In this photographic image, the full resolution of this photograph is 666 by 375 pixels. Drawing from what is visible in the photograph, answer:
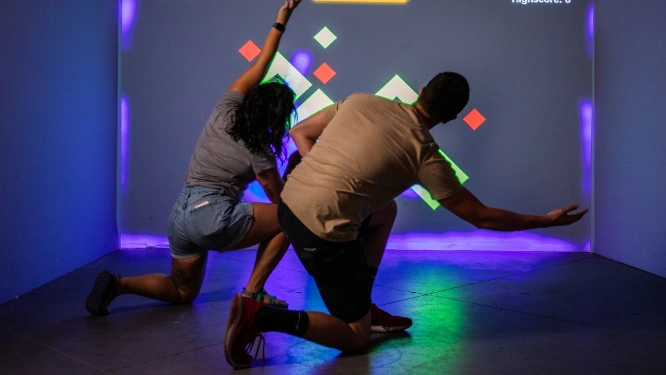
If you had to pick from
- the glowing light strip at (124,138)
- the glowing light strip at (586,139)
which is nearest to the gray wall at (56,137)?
the glowing light strip at (124,138)

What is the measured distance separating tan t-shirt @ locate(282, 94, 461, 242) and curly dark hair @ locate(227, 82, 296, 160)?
388 millimetres

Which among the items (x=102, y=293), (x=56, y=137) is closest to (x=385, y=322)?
(x=102, y=293)

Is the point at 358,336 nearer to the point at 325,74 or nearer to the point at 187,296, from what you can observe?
the point at 187,296

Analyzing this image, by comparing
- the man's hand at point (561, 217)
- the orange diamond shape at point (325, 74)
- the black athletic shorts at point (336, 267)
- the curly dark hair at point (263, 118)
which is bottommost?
the black athletic shorts at point (336, 267)

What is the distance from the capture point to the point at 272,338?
213 cm

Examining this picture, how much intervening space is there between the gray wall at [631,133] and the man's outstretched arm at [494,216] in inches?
62.4

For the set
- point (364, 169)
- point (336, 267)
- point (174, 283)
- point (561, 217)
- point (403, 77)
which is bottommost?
point (174, 283)

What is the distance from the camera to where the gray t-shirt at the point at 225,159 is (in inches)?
89.3

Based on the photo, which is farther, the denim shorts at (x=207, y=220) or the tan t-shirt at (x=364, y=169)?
the denim shorts at (x=207, y=220)

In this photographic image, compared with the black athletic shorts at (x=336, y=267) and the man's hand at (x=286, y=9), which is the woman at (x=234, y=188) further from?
the black athletic shorts at (x=336, y=267)

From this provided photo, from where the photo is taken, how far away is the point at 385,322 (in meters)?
2.17

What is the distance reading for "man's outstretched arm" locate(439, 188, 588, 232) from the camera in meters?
1.79

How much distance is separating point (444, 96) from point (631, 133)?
6.51 feet

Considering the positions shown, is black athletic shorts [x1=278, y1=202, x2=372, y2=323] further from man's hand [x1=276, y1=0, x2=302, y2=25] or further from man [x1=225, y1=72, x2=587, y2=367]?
man's hand [x1=276, y1=0, x2=302, y2=25]
